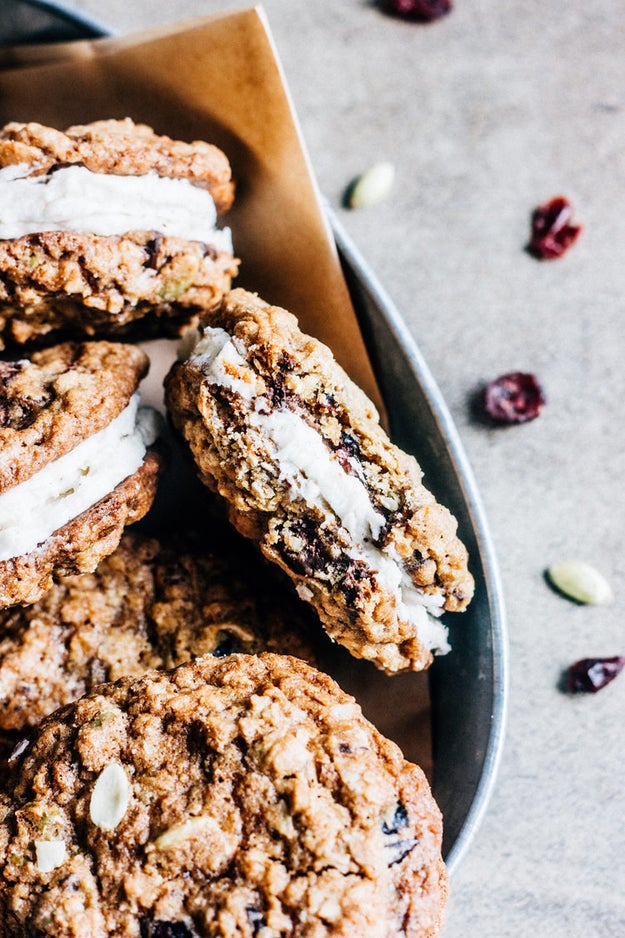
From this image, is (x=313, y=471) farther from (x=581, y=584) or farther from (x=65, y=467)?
(x=581, y=584)

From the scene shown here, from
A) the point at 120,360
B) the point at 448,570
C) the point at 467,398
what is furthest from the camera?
the point at 467,398

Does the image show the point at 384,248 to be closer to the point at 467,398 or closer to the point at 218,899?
the point at 467,398

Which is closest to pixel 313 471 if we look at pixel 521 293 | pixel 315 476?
pixel 315 476

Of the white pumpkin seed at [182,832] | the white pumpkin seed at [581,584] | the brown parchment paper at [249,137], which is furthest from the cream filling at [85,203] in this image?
the white pumpkin seed at [581,584]

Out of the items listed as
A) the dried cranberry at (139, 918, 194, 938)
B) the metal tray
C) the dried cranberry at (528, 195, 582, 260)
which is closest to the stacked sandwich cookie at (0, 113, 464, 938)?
the dried cranberry at (139, 918, 194, 938)

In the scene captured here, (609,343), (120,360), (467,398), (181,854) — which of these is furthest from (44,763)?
(609,343)

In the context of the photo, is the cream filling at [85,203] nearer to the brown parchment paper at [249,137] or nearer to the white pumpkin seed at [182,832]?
the brown parchment paper at [249,137]
